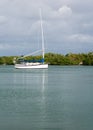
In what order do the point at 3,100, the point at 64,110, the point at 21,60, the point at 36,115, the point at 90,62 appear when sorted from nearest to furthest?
1. the point at 36,115
2. the point at 64,110
3. the point at 3,100
4. the point at 21,60
5. the point at 90,62

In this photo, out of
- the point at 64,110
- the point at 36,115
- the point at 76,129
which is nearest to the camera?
the point at 76,129

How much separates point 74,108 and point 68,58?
16723 centimetres

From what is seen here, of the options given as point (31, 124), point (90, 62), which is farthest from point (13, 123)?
point (90, 62)

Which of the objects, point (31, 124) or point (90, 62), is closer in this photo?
point (31, 124)

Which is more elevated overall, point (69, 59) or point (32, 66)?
point (69, 59)

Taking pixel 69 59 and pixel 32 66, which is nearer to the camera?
pixel 32 66

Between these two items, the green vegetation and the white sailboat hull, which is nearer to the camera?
the white sailboat hull

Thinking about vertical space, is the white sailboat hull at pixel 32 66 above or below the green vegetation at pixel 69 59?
below

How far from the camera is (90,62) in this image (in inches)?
7579

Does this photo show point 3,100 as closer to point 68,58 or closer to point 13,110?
point 13,110

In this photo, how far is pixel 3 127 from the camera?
22047 mm

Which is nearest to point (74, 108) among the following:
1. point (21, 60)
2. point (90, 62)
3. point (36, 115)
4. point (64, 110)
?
point (64, 110)

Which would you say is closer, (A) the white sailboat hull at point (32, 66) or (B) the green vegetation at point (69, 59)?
(A) the white sailboat hull at point (32, 66)

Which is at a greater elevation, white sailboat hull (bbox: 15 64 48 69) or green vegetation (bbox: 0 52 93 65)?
green vegetation (bbox: 0 52 93 65)
